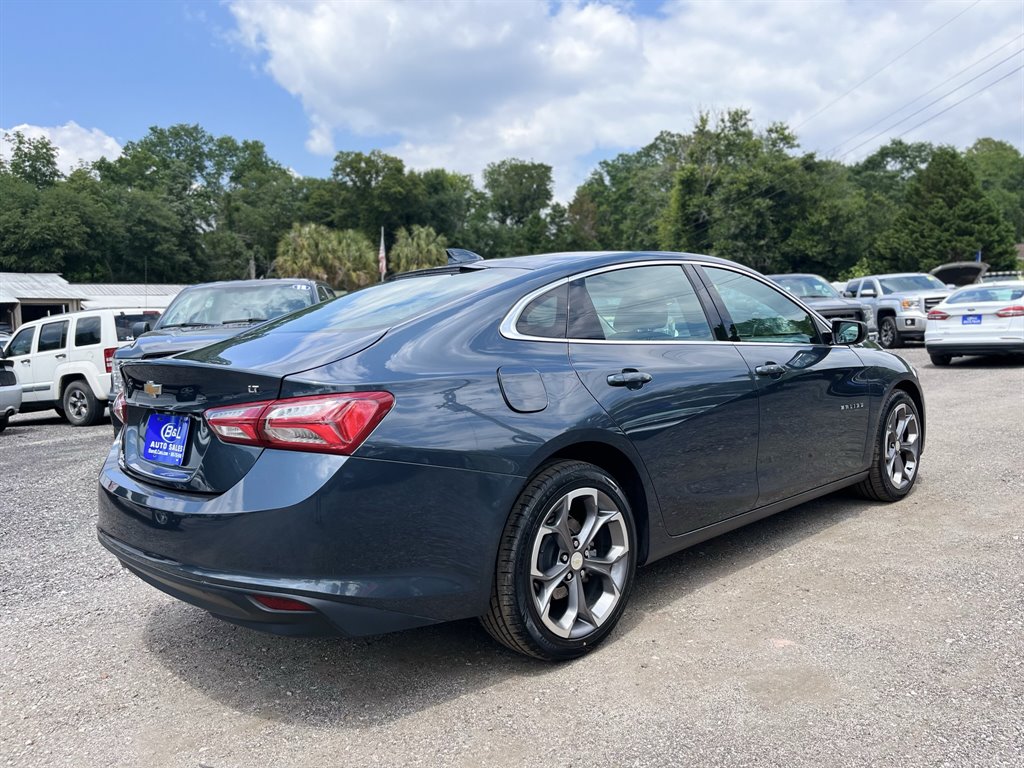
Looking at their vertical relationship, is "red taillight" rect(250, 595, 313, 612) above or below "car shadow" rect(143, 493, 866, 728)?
above

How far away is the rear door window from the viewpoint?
11773 millimetres

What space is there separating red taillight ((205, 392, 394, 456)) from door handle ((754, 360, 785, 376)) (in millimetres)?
2105

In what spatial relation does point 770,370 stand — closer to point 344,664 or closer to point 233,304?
point 344,664

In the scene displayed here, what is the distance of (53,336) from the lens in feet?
39.9

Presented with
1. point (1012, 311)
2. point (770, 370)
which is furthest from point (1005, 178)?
point (770, 370)

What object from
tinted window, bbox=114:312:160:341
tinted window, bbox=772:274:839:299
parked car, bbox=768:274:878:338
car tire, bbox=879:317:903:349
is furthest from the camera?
car tire, bbox=879:317:903:349

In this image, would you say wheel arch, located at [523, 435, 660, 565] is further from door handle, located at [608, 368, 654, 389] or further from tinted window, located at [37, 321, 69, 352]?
tinted window, located at [37, 321, 69, 352]

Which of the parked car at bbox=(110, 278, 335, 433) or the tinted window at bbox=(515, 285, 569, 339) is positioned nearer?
the tinted window at bbox=(515, 285, 569, 339)

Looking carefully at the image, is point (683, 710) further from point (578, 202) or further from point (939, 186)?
point (578, 202)

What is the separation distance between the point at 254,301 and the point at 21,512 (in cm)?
376

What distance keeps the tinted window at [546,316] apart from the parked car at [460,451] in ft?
0.03

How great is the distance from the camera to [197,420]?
278cm

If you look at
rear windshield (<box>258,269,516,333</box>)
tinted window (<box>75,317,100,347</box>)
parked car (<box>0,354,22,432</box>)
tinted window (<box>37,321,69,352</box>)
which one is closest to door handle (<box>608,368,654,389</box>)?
rear windshield (<box>258,269,516,333</box>)

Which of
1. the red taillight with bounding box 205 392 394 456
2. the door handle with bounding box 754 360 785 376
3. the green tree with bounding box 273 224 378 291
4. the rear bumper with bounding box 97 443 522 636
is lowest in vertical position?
the rear bumper with bounding box 97 443 522 636
